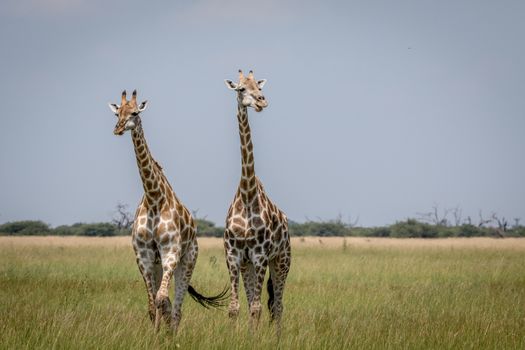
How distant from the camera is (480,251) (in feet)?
97.5

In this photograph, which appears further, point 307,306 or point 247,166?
point 307,306

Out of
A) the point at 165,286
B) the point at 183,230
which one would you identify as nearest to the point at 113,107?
the point at 183,230

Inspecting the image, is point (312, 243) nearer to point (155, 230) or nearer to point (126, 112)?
point (155, 230)

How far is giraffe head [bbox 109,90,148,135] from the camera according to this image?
8.80 meters

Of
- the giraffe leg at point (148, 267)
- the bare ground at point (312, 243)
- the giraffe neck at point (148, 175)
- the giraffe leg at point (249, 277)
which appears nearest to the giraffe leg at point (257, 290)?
the giraffe leg at point (249, 277)

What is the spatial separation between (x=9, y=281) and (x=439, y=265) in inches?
498

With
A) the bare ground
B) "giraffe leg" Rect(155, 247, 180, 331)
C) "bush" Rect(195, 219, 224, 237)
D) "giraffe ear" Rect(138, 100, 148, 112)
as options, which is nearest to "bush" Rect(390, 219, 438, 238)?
"bush" Rect(195, 219, 224, 237)

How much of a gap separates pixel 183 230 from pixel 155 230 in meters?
0.45

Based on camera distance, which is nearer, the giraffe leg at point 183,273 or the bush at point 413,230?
the giraffe leg at point 183,273

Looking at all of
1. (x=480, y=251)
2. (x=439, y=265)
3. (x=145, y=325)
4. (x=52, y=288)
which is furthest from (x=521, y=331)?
(x=480, y=251)

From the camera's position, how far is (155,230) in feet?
30.6

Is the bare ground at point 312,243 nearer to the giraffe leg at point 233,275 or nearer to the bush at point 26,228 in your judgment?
the bush at point 26,228

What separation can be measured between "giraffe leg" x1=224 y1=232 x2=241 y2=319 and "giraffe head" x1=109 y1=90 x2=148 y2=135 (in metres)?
1.92

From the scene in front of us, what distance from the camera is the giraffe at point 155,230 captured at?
9.08m
